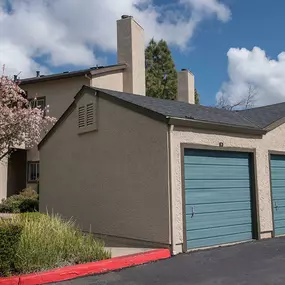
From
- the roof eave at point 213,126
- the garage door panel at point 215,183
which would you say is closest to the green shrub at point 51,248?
the garage door panel at point 215,183

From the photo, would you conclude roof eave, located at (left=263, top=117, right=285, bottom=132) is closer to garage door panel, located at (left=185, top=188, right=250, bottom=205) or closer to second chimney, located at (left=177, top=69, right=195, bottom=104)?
garage door panel, located at (left=185, top=188, right=250, bottom=205)

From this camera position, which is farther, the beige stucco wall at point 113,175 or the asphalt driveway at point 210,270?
the beige stucco wall at point 113,175

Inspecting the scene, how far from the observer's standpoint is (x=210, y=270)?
773 cm

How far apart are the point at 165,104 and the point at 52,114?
10.9 meters

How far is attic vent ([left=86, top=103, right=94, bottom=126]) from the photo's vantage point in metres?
11.9

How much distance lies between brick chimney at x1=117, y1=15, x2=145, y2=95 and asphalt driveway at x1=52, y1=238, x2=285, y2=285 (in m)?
13.6

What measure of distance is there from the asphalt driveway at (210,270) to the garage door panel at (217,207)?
0.98 metres

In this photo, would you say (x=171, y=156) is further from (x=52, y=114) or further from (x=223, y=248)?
(x=52, y=114)

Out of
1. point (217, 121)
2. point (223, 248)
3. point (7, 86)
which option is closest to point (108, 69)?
point (7, 86)

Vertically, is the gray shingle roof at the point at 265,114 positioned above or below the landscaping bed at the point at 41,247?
above

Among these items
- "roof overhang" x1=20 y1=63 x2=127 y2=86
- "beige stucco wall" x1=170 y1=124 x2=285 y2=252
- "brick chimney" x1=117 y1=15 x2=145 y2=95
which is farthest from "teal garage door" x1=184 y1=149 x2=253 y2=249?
"brick chimney" x1=117 y1=15 x2=145 y2=95

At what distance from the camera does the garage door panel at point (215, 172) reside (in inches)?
388

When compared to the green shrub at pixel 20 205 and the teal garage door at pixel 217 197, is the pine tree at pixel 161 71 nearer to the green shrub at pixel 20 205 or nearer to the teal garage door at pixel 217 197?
the green shrub at pixel 20 205

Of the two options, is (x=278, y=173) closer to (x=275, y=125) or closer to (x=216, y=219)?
(x=275, y=125)
